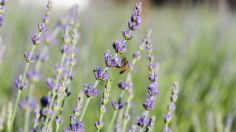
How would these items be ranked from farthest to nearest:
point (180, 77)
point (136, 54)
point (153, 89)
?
1. point (180, 77)
2. point (136, 54)
3. point (153, 89)

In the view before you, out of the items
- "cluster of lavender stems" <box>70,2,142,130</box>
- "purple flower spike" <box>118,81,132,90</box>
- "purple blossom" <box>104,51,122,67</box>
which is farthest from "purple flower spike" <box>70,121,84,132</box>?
"purple flower spike" <box>118,81,132,90</box>

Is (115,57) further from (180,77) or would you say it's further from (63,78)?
(180,77)

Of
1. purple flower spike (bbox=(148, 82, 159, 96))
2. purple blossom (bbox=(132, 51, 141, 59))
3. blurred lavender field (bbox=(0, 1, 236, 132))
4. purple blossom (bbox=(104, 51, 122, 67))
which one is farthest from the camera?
blurred lavender field (bbox=(0, 1, 236, 132))

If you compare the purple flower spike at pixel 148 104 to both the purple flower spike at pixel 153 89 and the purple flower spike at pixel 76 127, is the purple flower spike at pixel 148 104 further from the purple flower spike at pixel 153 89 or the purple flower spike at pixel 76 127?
the purple flower spike at pixel 76 127

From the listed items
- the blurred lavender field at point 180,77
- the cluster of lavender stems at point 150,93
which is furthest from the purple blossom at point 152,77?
the blurred lavender field at point 180,77

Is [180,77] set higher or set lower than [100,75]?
higher

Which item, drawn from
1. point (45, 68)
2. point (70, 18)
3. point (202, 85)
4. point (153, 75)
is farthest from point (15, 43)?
point (153, 75)

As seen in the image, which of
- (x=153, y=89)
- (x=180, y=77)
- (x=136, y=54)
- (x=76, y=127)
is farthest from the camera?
(x=180, y=77)

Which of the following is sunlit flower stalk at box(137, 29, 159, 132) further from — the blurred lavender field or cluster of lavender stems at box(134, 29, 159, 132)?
the blurred lavender field

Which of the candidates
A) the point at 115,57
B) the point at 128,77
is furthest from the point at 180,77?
the point at 115,57

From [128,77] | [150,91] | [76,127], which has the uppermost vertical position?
[128,77]

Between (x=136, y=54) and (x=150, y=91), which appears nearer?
(x=150, y=91)
